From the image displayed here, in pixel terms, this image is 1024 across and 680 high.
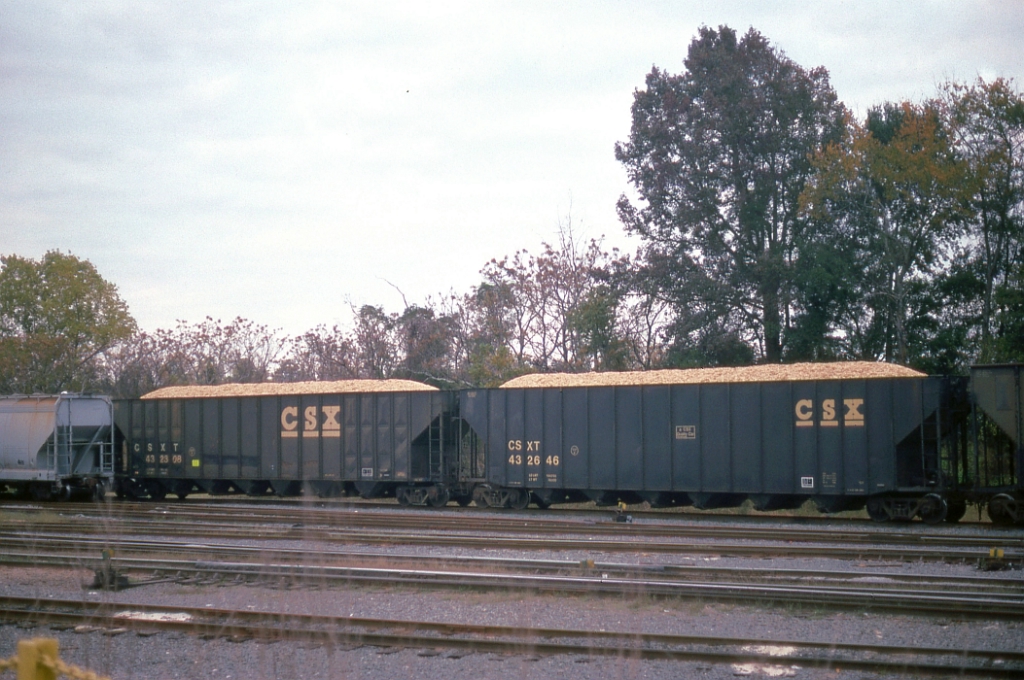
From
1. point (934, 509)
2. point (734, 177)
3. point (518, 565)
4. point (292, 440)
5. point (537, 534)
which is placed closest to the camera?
point (518, 565)

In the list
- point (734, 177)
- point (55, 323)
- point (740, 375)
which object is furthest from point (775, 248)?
point (55, 323)

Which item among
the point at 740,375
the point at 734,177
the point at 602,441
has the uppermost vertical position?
the point at 734,177

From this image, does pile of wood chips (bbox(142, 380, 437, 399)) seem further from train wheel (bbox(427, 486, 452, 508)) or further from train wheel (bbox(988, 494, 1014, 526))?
train wheel (bbox(988, 494, 1014, 526))

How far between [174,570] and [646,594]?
6846 mm

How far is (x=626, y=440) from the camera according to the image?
831 inches

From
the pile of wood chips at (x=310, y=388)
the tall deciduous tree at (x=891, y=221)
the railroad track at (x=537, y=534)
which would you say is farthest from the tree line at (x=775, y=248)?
the railroad track at (x=537, y=534)

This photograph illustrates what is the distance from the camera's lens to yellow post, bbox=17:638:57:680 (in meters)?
2.32

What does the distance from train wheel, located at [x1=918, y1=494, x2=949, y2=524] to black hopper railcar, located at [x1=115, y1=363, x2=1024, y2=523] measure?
37mm

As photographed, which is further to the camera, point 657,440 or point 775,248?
point 775,248

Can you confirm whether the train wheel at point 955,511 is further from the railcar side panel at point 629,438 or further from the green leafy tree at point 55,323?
the green leafy tree at point 55,323

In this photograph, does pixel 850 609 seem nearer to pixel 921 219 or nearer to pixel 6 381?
pixel 921 219

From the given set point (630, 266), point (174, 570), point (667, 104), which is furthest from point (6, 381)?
point (174, 570)

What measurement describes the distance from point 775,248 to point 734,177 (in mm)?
3486

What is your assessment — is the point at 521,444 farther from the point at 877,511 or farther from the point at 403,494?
the point at 877,511
